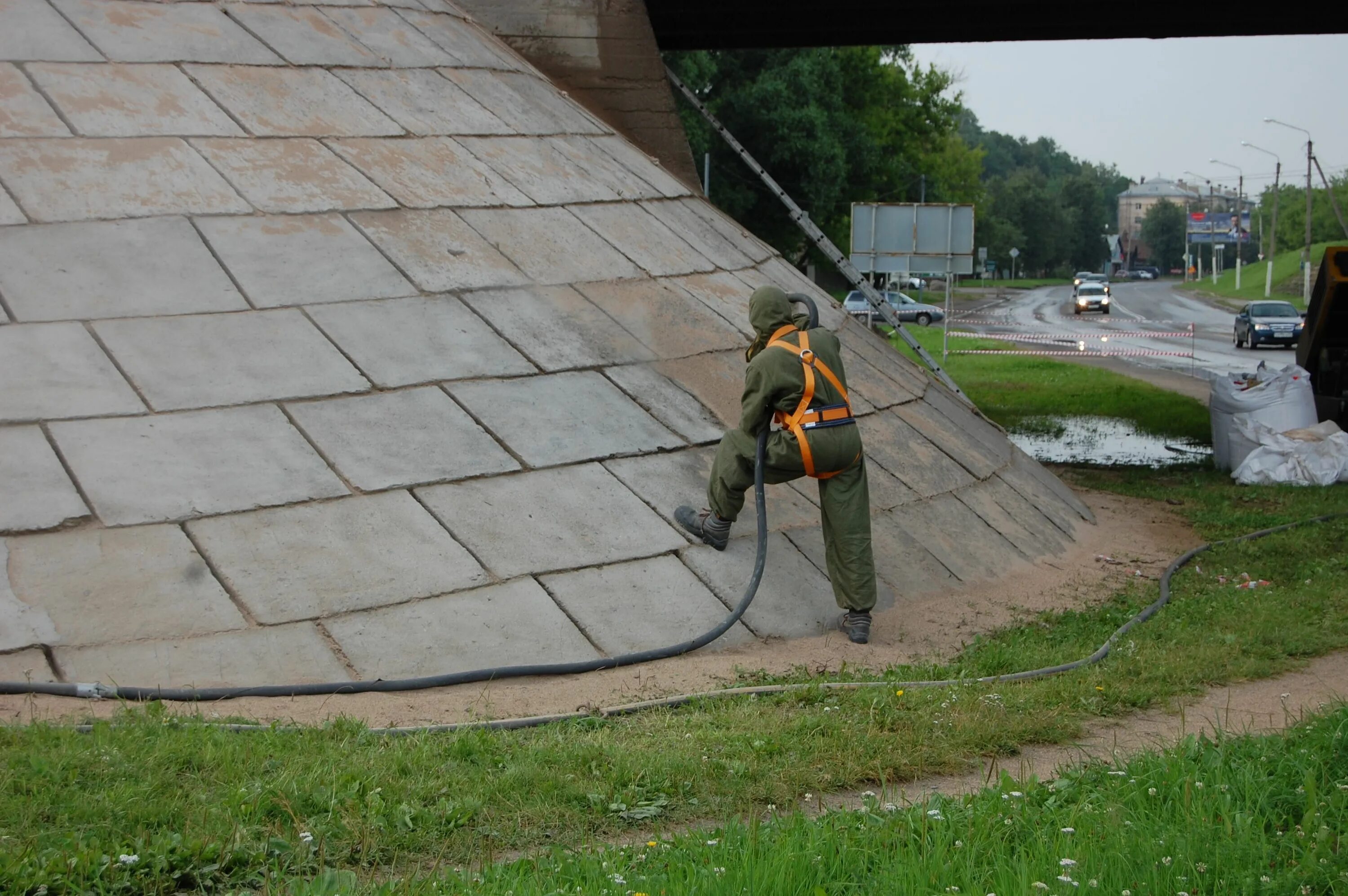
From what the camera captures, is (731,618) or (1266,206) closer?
(731,618)

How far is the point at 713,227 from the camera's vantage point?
1142 centimetres

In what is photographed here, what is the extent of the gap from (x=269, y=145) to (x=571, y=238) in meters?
2.14

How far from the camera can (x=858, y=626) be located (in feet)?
23.3

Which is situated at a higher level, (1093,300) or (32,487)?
(1093,300)

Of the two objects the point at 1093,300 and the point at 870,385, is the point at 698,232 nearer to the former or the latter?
the point at 870,385

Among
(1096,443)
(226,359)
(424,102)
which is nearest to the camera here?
(226,359)

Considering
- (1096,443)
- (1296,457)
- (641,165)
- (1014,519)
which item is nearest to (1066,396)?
(1096,443)

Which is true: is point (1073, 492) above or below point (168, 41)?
below

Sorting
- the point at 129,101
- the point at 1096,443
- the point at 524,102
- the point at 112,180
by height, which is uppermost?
the point at 524,102

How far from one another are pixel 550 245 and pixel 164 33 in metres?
3.41

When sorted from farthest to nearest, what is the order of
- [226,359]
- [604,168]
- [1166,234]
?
1. [1166,234]
2. [604,168]
3. [226,359]

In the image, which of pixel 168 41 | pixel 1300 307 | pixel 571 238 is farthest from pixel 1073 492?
pixel 1300 307

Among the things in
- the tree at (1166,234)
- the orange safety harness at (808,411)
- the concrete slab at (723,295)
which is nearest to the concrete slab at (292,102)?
the concrete slab at (723,295)

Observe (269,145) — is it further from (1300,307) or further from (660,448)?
(1300,307)
